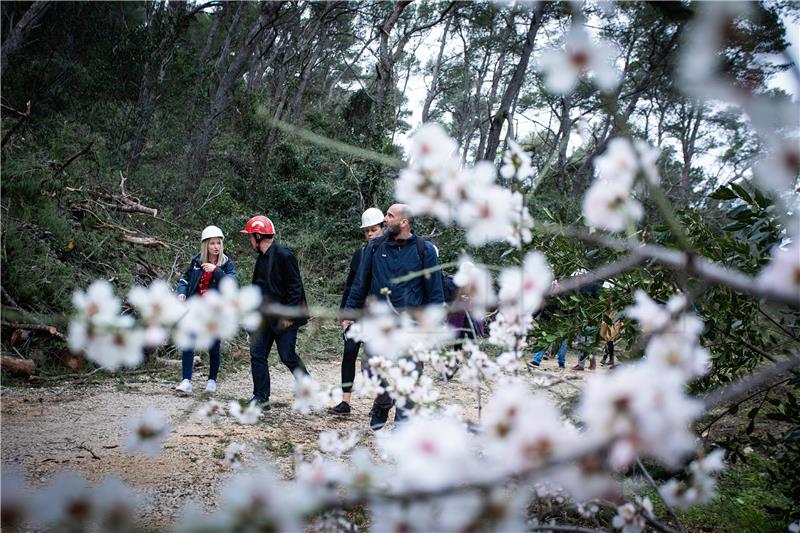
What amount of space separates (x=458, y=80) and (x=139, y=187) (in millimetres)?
21354

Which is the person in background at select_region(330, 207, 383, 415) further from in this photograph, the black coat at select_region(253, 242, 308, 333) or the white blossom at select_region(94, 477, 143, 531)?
the white blossom at select_region(94, 477, 143, 531)

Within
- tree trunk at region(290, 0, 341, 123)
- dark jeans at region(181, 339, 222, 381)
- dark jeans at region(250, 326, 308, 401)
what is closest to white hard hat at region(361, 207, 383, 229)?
dark jeans at region(250, 326, 308, 401)

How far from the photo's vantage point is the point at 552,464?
1.99 ft

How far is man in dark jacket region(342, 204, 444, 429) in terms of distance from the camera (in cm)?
399

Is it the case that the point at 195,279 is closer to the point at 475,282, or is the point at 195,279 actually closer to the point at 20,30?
the point at 475,282

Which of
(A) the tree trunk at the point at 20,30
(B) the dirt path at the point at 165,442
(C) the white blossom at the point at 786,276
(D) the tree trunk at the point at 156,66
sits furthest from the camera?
(D) the tree trunk at the point at 156,66

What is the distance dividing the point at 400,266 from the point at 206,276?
2.09 m

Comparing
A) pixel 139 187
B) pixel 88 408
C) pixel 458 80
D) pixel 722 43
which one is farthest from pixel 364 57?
pixel 722 43

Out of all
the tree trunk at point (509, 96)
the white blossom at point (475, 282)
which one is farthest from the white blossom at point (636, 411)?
the tree trunk at point (509, 96)

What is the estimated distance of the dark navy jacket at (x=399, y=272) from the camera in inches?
158

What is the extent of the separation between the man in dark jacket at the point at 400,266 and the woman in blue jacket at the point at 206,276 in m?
1.70

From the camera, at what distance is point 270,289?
4.72 metres

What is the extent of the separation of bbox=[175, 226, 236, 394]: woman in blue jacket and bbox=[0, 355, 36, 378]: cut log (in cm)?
130

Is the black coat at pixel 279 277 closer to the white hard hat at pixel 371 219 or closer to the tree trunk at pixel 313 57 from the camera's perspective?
the white hard hat at pixel 371 219
